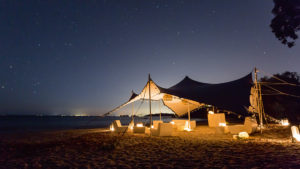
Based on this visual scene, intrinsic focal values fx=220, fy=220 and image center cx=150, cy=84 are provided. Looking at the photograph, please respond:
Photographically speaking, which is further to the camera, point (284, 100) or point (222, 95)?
point (284, 100)

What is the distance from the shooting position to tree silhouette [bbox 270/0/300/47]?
856cm

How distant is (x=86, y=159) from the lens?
4.99m

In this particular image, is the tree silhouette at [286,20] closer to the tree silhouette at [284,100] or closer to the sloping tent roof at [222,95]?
the sloping tent roof at [222,95]

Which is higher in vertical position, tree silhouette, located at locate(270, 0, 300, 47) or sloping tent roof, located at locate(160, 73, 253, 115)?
tree silhouette, located at locate(270, 0, 300, 47)

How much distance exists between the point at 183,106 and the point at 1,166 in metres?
11.6

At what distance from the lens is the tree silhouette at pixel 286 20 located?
8562 millimetres

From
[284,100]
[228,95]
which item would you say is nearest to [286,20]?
[228,95]

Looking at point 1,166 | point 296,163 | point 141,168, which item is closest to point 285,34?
point 296,163

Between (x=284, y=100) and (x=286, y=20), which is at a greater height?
(x=286, y=20)

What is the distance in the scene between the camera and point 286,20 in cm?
915

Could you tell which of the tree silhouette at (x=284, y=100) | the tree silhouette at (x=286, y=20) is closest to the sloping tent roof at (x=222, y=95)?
the tree silhouette at (x=286, y=20)

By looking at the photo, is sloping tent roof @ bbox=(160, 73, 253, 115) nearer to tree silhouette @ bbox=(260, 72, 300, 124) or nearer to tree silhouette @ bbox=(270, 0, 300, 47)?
tree silhouette @ bbox=(270, 0, 300, 47)

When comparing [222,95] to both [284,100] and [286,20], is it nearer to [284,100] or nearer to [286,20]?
[286,20]

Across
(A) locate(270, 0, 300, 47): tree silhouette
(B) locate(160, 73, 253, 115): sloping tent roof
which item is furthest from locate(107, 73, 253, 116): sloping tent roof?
(A) locate(270, 0, 300, 47): tree silhouette
